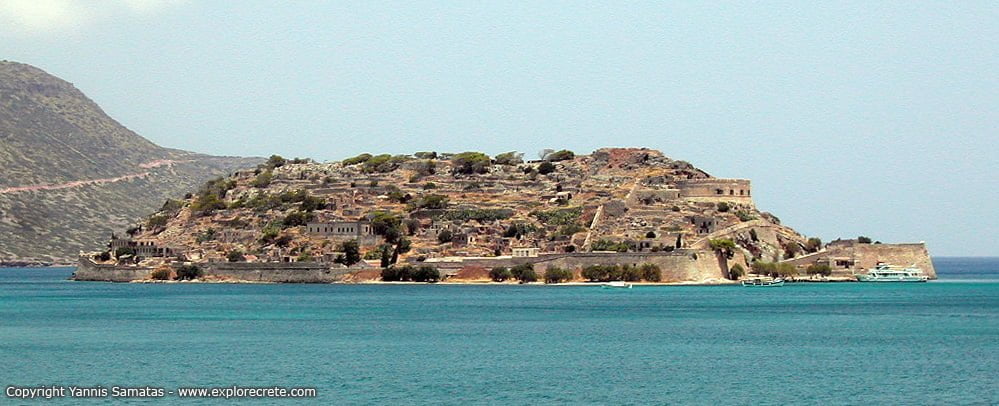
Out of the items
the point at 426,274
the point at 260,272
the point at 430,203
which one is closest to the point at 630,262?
the point at 426,274

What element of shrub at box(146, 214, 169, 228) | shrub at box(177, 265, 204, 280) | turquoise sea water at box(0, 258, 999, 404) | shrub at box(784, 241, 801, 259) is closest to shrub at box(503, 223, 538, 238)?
shrub at box(784, 241, 801, 259)

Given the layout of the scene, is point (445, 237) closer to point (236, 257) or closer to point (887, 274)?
point (236, 257)

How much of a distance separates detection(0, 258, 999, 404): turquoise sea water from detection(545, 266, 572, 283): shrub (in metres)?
13.7

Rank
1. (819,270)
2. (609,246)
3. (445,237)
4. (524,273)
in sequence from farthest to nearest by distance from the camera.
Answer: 1. (819,270)
2. (445,237)
3. (609,246)
4. (524,273)

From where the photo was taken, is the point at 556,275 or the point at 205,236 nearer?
the point at 556,275

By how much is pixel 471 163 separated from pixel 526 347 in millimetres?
84321

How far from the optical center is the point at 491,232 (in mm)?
114562

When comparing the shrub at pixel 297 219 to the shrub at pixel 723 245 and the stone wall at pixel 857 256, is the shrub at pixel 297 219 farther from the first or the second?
the stone wall at pixel 857 256

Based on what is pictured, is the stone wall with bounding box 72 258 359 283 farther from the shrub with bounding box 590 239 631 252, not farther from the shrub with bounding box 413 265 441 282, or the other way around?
the shrub with bounding box 590 239 631 252

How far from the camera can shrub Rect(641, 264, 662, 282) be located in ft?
342

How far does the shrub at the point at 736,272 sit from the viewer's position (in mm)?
109000

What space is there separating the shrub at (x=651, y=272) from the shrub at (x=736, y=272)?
7052mm

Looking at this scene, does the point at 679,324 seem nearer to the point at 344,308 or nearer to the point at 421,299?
the point at 344,308

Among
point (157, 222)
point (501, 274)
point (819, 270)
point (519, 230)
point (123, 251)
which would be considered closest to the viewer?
point (501, 274)
